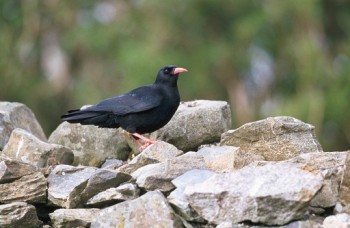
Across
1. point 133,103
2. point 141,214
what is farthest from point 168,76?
point 141,214

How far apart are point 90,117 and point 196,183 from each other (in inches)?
123

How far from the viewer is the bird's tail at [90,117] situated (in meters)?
12.2

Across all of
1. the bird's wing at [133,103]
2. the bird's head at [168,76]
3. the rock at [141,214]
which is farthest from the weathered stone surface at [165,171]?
the bird's head at [168,76]

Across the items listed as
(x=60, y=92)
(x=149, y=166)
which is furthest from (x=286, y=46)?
(x=149, y=166)

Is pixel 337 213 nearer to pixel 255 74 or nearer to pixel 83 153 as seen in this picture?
pixel 83 153

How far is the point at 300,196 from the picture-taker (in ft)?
28.7

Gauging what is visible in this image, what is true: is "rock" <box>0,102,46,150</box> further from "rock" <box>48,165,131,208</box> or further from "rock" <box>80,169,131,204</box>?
"rock" <box>80,169,131,204</box>

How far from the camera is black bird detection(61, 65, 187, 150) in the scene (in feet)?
40.4

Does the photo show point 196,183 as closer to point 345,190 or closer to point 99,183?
point 99,183

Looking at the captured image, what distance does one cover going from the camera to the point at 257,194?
8.80 meters

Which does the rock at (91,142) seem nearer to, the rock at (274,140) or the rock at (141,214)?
the rock at (274,140)

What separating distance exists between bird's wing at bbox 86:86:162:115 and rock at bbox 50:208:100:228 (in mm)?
2952

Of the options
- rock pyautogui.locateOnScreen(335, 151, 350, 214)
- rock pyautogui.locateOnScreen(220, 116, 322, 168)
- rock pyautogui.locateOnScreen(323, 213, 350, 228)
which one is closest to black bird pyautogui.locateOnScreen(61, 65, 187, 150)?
rock pyautogui.locateOnScreen(220, 116, 322, 168)

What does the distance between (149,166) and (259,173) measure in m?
1.34
